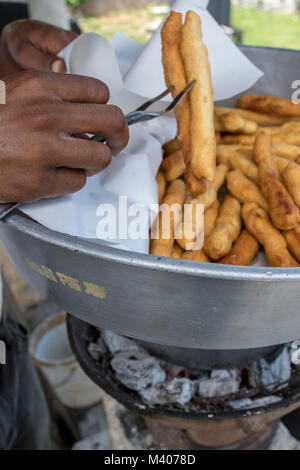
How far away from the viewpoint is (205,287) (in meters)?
0.47

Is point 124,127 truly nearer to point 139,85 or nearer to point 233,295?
point 233,295

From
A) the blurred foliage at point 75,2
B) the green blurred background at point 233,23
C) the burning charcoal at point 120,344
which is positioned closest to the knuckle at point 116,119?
the burning charcoal at point 120,344

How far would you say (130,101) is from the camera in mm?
837

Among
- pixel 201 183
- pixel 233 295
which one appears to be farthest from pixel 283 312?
pixel 201 183

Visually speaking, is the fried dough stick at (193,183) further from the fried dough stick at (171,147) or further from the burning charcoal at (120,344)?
the burning charcoal at (120,344)

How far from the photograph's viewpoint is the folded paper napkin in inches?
22.8

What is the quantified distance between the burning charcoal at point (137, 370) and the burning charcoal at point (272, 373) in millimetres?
191

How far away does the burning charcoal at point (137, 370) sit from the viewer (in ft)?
2.75

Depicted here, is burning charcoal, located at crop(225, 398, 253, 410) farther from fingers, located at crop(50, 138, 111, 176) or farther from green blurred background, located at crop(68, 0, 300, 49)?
green blurred background, located at crop(68, 0, 300, 49)

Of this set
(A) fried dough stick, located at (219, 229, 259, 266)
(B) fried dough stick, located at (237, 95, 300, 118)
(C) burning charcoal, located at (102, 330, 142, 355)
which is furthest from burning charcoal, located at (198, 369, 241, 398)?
(B) fried dough stick, located at (237, 95, 300, 118)

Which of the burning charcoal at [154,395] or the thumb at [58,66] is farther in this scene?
the thumb at [58,66]

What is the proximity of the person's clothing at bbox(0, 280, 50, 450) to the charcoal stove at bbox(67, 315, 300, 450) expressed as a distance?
0.21 m

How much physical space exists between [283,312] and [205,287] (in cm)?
11

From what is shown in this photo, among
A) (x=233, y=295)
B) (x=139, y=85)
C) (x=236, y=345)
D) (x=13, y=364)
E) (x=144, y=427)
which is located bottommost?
(x=144, y=427)
